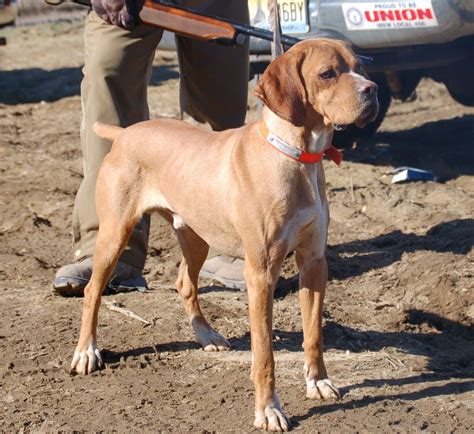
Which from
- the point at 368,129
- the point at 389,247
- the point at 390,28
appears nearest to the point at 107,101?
the point at 389,247

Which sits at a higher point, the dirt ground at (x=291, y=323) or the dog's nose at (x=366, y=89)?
the dog's nose at (x=366, y=89)

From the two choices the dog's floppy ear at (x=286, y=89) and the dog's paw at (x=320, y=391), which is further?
the dog's paw at (x=320, y=391)

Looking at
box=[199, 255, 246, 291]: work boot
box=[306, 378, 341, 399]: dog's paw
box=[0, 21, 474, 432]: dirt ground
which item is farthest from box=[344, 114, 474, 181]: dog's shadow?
box=[306, 378, 341, 399]: dog's paw

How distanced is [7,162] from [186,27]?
4.00 m

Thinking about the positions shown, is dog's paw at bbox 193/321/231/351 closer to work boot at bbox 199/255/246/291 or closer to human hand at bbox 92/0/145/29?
work boot at bbox 199/255/246/291

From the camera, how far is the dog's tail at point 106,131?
16.4 feet

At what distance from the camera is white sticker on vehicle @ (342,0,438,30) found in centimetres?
720

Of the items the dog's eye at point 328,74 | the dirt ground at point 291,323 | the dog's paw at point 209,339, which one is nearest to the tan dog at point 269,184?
the dog's eye at point 328,74

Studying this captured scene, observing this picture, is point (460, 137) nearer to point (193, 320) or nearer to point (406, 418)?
point (193, 320)

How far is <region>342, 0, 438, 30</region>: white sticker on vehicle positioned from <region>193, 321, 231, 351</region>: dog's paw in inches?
126

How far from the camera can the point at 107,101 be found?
545cm

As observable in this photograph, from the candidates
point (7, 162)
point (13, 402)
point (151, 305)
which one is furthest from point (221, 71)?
point (7, 162)

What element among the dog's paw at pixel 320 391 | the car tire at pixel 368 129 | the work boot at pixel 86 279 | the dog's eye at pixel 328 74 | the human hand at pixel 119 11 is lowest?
the car tire at pixel 368 129

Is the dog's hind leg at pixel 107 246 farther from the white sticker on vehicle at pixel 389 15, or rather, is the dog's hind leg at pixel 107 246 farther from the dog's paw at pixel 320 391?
the white sticker on vehicle at pixel 389 15
